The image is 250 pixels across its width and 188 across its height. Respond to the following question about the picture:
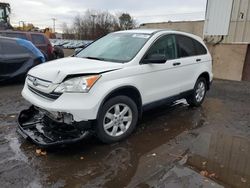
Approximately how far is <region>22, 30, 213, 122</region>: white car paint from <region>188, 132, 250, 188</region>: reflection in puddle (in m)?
1.19

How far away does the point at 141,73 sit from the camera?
4.48 metres

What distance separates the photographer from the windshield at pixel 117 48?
4.60m

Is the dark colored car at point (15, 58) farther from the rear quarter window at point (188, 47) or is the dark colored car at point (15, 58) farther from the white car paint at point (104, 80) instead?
the rear quarter window at point (188, 47)

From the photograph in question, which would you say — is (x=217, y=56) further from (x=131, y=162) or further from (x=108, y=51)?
(x=131, y=162)

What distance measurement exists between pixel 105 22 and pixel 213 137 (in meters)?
67.1

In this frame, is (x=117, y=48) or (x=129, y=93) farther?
(x=117, y=48)

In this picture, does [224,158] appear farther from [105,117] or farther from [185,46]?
[185,46]

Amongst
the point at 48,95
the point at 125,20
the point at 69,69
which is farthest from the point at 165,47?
the point at 125,20

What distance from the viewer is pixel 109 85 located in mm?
3953

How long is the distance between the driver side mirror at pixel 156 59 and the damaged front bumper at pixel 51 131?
1.57m

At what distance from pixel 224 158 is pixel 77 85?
7.93 feet

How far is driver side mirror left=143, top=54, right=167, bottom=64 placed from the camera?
4492 millimetres

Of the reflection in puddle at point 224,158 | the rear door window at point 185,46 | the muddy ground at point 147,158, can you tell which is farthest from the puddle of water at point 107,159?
the rear door window at point 185,46

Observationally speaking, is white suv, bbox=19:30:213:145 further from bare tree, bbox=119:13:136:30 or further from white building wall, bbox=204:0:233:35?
bare tree, bbox=119:13:136:30
